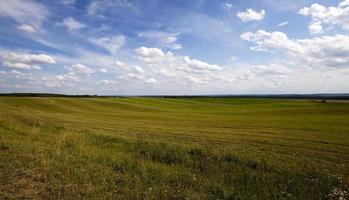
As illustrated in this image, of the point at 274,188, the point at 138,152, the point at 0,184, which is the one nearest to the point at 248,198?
the point at 274,188

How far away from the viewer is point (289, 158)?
1384cm

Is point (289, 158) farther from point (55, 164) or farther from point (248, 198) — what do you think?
point (55, 164)

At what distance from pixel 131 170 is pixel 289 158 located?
904 cm

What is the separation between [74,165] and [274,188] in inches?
222

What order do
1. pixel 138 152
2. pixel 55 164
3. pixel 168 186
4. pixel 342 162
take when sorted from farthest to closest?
pixel 342 162 → pixel 138 152 → pixel 55 164 → pixel 168 186

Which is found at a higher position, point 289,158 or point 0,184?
point 0,184

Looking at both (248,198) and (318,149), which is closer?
(248,198)

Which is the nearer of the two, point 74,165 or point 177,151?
point 74,165

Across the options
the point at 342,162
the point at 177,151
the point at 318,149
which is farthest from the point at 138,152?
the point at 318,149

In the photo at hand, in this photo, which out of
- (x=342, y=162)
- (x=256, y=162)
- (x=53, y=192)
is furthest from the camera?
(x=342, y=162)

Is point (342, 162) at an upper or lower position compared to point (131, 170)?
lower

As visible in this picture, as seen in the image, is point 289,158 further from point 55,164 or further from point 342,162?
point 55,164

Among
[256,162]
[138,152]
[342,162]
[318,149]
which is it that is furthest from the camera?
[318,149]

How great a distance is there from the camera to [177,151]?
1236 centimetres
